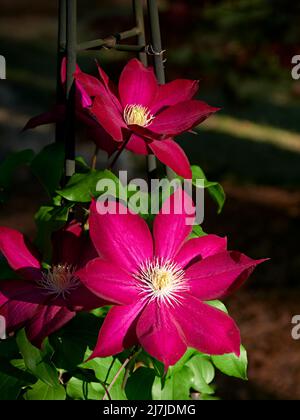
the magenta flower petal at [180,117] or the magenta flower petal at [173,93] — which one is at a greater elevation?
the magenta flower petal at [173,93]

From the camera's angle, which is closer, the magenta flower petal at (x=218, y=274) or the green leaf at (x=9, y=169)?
the magenta flower petal at (x=218, y=274)

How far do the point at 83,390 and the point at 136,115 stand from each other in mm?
515

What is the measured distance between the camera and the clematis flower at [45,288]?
121 centimetres

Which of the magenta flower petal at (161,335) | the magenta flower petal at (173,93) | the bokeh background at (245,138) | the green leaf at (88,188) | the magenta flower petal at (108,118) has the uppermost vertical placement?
the bokeh background at (245,138)

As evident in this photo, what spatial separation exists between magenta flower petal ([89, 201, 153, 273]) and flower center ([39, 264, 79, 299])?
0.33 feet

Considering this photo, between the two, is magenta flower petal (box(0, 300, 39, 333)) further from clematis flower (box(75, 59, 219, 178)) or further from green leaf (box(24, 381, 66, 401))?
clematis flower (box(75, 59, 219, 178))

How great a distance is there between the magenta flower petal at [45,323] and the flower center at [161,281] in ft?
0.41

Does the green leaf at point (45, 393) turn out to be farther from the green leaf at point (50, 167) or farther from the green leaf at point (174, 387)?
the green leaf at point (50, 167)

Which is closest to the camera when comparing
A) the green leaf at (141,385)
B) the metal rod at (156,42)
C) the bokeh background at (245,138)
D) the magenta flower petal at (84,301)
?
the magenta flower petal at (84,301)

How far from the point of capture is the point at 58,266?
1286 mm

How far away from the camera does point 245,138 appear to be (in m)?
6.54

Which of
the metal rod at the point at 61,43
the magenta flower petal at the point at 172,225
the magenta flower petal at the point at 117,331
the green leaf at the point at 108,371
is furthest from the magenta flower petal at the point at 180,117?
the green leaf at the point at 108,371

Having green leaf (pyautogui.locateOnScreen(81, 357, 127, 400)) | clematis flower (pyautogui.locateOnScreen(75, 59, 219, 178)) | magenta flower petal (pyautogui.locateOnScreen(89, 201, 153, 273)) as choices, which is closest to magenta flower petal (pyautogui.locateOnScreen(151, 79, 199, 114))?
clematis flower (pyautogui.locateOnScreen(75, 59, 219, 178))

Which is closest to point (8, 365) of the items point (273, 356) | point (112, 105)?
point (112, 105)
